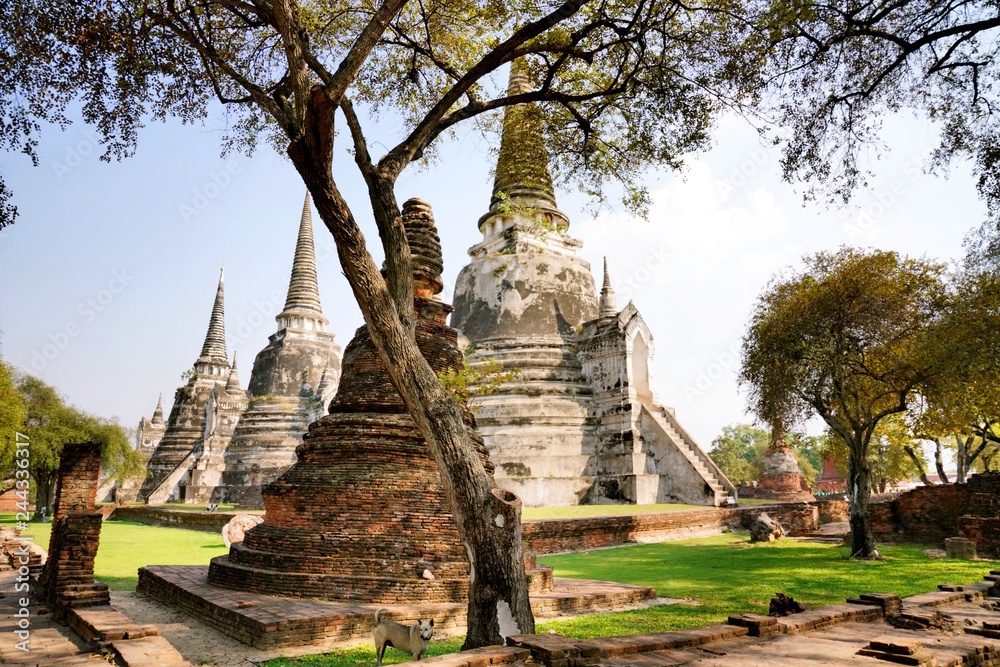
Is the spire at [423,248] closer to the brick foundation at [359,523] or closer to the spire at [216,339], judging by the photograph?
the brick foundation at [359,523]

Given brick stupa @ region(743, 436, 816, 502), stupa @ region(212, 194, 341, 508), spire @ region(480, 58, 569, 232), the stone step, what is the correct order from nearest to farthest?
the stone step < spire @ region(480, 58, 569, 232) < stupa @ region(212, 194, 341, 508) < brick stupa @ region(743, 436, 816, 502)

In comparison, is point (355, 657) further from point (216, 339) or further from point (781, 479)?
point (216, 339)

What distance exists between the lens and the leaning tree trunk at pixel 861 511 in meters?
12.4

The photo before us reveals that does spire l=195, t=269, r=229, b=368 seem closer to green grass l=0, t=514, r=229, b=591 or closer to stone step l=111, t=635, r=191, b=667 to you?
green grass l=0, t=514, r=229, b=591

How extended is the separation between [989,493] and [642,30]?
12.8 meters

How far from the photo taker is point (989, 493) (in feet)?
46.4

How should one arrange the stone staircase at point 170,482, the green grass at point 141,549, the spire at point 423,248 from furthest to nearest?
the stone staircase at point 170,482, the green grass at point 141,549, the spire at point 423,248

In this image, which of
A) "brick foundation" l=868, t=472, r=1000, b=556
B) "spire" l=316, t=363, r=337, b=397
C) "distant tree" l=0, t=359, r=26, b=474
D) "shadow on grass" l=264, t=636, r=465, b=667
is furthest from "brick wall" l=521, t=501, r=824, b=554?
"spire" l=316, t=363, r=337, b=397

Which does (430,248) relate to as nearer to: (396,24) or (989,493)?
(396,24)

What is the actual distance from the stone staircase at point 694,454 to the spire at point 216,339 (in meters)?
27.6

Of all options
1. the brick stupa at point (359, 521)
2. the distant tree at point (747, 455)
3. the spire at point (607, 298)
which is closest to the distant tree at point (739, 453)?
the distant tree at point (747, 455)

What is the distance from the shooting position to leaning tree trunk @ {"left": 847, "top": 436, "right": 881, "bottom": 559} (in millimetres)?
12445

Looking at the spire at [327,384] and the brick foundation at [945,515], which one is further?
the spire at [327,384]

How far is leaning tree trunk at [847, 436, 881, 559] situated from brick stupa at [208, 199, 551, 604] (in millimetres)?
7820
